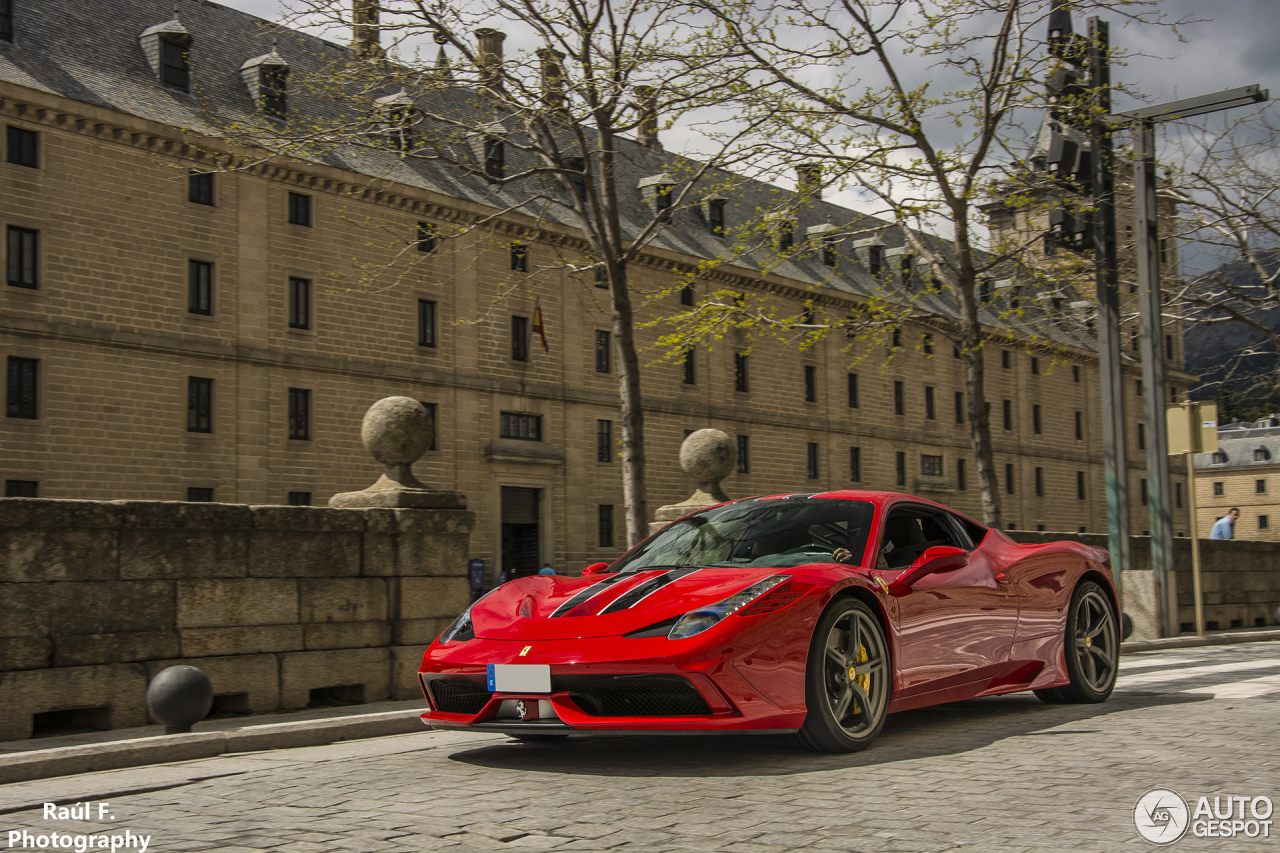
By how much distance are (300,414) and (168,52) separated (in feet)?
33.2

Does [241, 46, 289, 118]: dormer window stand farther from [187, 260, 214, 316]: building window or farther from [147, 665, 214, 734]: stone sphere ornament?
[147, 665, 214, 734]: stone sphere ornament

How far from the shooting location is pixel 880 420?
5444cm

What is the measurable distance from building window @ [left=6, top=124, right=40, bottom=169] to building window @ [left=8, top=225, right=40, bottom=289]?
1522mm

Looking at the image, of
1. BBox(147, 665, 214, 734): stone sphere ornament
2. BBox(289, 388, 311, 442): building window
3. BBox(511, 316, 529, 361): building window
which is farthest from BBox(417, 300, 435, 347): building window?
BBox(147, 665, 214, 734): stone sphere ornament

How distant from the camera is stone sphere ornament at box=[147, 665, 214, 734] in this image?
265 inches

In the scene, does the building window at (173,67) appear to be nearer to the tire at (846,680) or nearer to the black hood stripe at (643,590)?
the black hood stripe at (643,590)

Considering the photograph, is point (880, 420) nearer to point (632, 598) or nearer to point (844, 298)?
point (844, 298)

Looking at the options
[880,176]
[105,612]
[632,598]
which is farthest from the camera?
[880,176]

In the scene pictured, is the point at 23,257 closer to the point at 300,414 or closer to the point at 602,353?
the point at 300,414

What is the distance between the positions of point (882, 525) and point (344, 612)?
438 cm

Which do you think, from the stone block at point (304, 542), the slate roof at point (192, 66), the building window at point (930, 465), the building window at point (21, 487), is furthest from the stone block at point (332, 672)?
the building window at point (930, 465)

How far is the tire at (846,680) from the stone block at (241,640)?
14.4 feet

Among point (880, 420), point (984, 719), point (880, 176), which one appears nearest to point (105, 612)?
point (984, 719)

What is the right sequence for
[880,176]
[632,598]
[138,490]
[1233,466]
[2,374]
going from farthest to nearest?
1. [1233,466]
2. [138,490]
3. [2,374]
4. [880,176]
5. [632,598]
